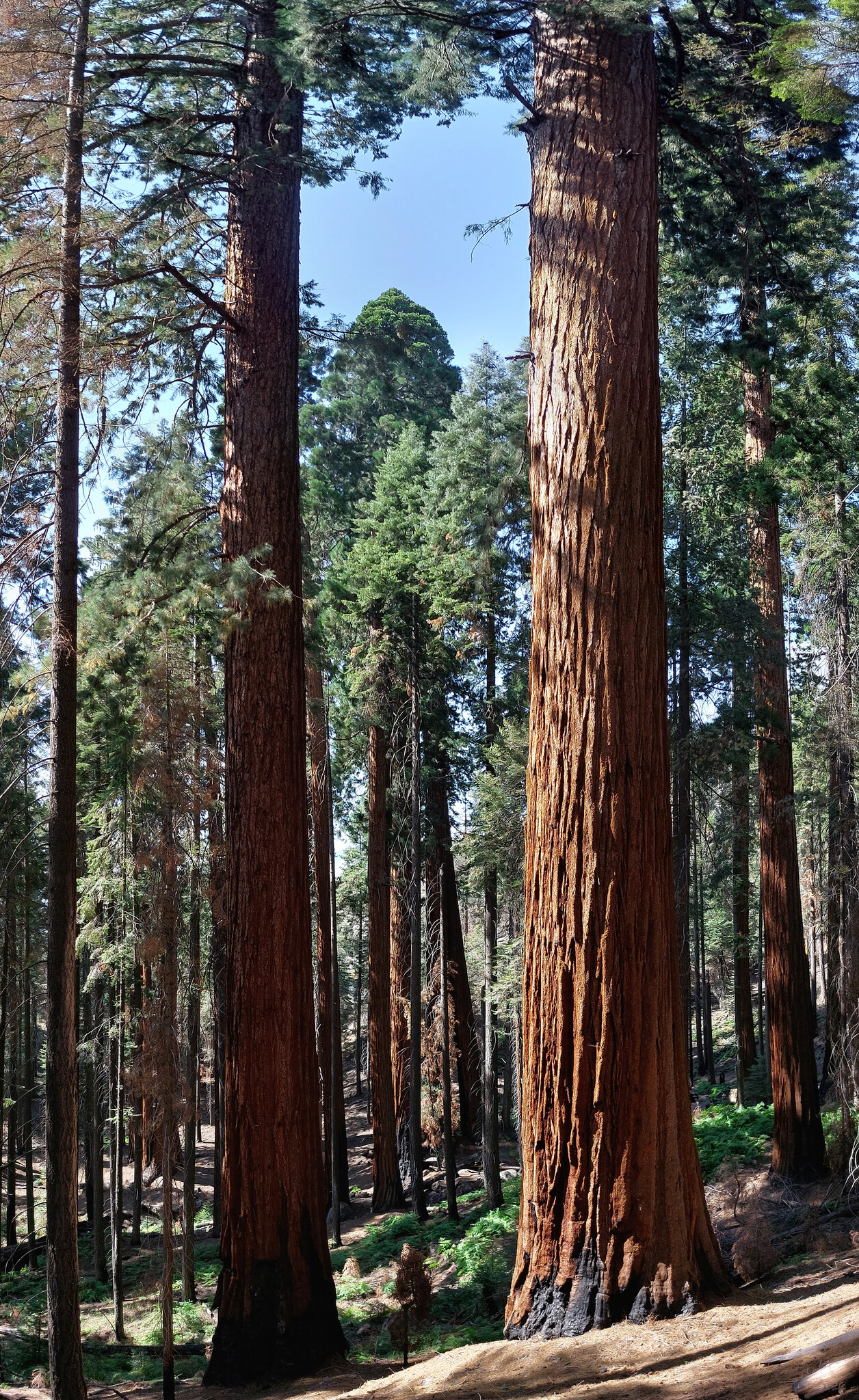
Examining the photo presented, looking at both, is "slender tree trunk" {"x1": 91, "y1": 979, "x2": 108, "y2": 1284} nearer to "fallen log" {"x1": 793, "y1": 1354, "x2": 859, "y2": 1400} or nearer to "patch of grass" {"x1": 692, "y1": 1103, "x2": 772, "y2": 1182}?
"patch of grass" {"x1": 692, "y1": 1103, "x2": 772, "y2": 1182}

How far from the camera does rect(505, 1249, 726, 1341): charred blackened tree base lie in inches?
187

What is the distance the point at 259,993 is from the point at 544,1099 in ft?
11.1

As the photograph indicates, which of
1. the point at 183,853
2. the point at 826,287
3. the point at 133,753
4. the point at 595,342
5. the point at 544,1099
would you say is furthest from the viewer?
the point at 133,753

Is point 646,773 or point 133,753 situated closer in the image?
point 646,773

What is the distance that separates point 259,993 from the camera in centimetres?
792

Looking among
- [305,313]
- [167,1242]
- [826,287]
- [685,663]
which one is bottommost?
[167,1242]

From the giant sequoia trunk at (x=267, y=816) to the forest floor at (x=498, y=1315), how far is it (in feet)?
2.21

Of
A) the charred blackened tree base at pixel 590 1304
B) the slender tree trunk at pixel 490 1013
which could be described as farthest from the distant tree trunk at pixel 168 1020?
the slender tree trunk at pixel 490 1013

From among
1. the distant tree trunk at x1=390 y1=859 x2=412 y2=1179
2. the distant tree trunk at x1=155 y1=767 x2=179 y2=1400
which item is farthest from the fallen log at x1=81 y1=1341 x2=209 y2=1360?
the distant tree trunk at x1=390 y1=859 x2=412 y2=1179

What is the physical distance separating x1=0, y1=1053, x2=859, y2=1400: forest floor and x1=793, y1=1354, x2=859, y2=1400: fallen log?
223 millimetres

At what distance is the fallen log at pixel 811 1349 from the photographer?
11.7 ft

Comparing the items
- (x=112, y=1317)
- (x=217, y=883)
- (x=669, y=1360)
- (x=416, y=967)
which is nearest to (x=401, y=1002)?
(x=416, y=967)

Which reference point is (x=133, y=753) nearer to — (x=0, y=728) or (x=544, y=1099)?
(x=0, y=728)

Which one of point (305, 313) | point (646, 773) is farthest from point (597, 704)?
point (305, 313)
